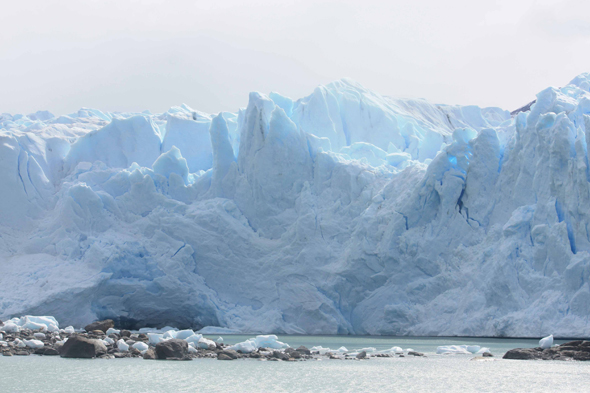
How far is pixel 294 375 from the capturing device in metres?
12.3

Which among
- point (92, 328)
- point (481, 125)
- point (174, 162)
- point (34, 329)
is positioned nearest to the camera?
point (34, 329)

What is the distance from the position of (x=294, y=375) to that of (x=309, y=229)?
534 inches

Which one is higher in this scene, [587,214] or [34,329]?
[587,214]

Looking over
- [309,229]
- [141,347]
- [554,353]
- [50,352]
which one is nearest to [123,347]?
[141,347]

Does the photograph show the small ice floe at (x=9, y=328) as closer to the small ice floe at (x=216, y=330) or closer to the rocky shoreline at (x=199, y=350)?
the rocky shoreline at (x=199, y=350)

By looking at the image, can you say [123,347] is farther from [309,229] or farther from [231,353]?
[309,229]

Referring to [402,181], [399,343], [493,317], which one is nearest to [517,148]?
[402,181]

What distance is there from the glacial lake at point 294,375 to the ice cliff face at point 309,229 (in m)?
7.18

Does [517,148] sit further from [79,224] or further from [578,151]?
[79,224]

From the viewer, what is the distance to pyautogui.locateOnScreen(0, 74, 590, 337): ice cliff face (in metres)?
21.3

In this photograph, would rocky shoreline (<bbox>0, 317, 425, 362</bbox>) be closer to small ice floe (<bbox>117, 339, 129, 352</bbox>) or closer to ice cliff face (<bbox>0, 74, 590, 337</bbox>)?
small ice floe (<bbox>117, 339, 129, 352</bbox>)

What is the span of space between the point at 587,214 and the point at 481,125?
15.9m

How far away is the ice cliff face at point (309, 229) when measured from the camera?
2130cm

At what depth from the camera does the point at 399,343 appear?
1964 centimetres
